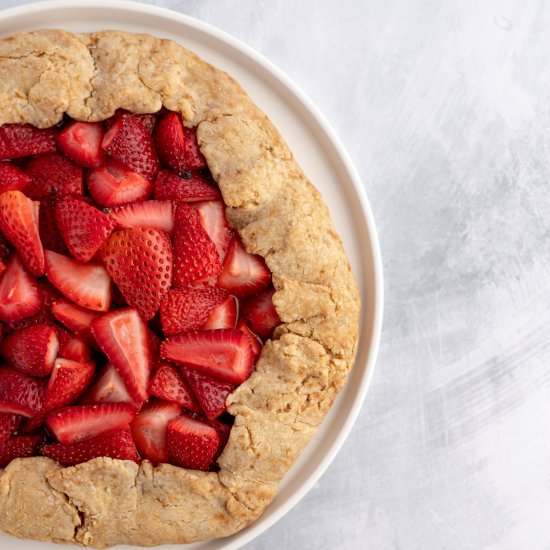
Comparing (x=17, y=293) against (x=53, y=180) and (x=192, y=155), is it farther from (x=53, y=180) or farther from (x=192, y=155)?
(x=192, y=155)

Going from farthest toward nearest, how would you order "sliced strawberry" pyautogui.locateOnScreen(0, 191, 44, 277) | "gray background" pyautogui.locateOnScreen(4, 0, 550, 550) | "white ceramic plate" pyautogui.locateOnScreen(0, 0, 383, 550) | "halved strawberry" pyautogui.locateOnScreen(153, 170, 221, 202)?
"gray background" pyautogui.locateOnScreen(4, 0, 550, 550) < "white ceramic plate" pyautogui.locateOnScreen(0, 0, 383, 550) < "halved strawberry" pyautogui.locateOnScreen(153, 170, 221, 202) < "sliced strawberry" pyautogui.locateOnScreen(0, 191, 44, 277)

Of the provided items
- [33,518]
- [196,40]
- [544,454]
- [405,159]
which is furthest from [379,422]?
[196,40]

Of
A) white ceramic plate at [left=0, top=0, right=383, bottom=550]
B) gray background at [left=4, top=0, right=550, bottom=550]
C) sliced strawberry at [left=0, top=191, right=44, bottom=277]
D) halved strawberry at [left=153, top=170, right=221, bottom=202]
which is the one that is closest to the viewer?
sliced strawberry at [left=0, top=191, right=44, bottom=277]

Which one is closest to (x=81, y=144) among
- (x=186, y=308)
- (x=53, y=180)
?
(x=53, y=180)

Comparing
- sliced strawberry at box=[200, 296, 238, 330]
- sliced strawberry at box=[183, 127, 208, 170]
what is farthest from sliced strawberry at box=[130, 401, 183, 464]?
sliced strawberry at box=[183, 127, 208, 170]

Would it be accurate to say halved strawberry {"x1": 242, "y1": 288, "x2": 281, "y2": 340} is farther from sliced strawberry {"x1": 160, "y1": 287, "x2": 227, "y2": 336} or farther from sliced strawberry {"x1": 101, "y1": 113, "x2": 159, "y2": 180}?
sliced strawberry {"x1": 101, "y1": 113, "x2": 159, "y2": 180}

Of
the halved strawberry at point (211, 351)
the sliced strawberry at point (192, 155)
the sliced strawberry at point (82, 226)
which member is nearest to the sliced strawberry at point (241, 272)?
the halved strawberry at point (211, 351)

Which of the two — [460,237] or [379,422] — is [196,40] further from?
[379,422]
